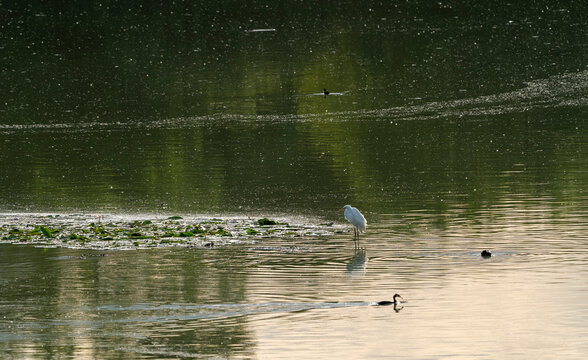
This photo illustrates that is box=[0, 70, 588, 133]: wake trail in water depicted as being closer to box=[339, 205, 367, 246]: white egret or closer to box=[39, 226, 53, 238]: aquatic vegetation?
box=[39, 226, 53, 238]: aquatic vegetation

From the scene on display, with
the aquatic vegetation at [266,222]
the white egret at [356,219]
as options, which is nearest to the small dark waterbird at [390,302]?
the white egret at [356,219]

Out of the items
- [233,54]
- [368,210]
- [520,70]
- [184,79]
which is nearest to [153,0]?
Result: [233,54]

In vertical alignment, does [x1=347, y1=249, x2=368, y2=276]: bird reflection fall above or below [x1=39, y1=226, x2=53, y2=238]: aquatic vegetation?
below

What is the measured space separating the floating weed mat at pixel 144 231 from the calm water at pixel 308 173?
0.83 metres

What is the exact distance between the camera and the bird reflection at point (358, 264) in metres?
25.9

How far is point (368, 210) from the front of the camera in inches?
1375

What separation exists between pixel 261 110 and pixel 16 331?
4267 centimetres

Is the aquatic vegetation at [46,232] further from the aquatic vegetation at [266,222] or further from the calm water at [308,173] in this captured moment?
the aquatic vegetation at [266,222]

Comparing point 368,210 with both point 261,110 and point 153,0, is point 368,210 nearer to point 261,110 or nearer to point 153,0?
point 261,110

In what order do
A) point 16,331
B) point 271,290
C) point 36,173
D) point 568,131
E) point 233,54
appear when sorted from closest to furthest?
point 16,331, point 271,290, point 36,173, point 568,131, point 233,54

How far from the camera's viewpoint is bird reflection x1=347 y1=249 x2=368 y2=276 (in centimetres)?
2586

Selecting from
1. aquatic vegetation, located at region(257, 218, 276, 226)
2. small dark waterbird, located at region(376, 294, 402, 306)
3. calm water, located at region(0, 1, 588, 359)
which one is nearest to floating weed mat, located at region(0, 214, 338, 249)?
aquatic vegetation, located at region(257, 218, 276, 226)

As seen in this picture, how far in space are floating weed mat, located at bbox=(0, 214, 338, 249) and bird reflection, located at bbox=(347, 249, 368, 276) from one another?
2690mm

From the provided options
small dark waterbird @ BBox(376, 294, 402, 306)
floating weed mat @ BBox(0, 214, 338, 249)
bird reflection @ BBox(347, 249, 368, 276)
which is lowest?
small dark waterbird @ BBox(376, 294, 402, 306)
